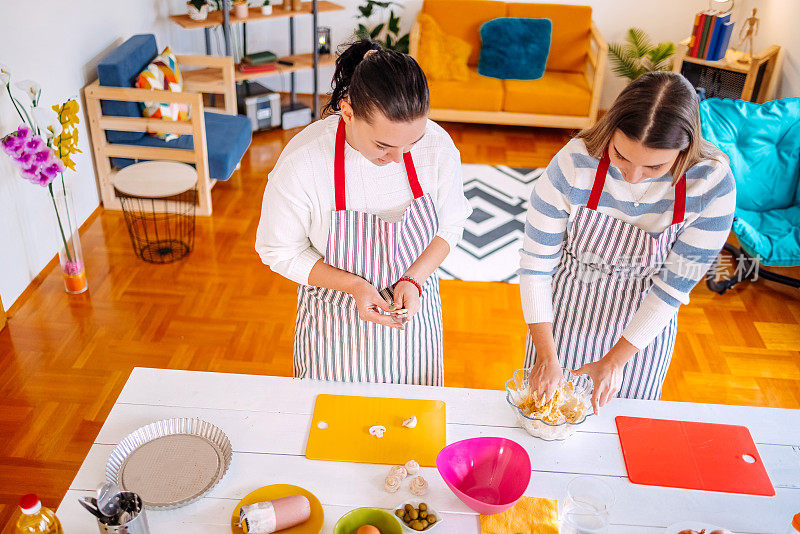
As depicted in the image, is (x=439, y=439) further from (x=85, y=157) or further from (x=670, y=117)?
(x=85, y=157)

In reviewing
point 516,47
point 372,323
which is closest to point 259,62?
point 516,47

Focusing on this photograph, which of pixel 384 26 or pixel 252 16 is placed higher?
pixel 252 16

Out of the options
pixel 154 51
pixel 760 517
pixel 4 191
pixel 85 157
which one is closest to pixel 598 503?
pixel 760 517

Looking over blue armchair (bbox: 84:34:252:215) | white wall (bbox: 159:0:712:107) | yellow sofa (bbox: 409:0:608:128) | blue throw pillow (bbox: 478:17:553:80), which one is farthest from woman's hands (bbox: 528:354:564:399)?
white wall (bbox: 159:0:712:107)

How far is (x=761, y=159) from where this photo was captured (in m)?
3.81

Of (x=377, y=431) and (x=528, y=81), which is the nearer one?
(x=377, y=431)

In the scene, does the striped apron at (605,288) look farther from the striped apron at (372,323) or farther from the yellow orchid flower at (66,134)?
the yellow orchid flower at (66,134)

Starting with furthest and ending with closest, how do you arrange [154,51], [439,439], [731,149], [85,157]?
[154,51], [85,157], [731,149], [439,439]

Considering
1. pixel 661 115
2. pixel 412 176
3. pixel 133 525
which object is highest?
pixel 661 115

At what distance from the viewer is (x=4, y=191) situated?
3.39 meters

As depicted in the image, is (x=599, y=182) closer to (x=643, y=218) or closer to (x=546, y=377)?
(x=643, y=218)

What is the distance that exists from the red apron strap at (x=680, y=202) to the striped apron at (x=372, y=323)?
0.60m

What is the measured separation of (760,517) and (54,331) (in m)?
2.98

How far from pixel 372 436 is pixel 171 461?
46 cm
